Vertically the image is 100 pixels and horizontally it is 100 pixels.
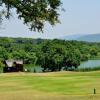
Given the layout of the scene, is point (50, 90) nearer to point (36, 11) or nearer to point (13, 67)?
point (36, 11)

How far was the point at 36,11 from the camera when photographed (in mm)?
20469

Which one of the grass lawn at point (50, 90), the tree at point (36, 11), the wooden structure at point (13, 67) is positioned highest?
the tree at point (36, 11)

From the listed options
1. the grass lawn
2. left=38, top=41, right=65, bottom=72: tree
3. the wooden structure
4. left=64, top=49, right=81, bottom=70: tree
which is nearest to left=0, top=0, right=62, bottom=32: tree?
the grass lawn

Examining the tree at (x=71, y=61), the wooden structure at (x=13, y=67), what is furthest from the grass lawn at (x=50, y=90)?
the tree at (x=71, y=61)

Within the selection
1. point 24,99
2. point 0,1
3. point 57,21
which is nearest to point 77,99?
point 24,99

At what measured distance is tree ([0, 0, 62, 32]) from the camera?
65.1 ft

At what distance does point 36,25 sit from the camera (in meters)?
21.2

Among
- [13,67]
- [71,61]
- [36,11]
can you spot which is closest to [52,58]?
[71,61]

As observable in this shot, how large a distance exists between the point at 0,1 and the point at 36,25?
2.80m

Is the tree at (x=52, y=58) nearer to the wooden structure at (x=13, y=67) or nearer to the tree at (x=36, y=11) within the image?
the wooden structure at (x=13, y=67)

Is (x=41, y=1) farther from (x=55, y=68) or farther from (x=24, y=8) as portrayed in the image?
(x=55, y=68)

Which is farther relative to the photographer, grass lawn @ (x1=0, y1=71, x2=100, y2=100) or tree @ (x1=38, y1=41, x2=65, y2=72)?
tree @ (x1=38, y1=41, x2=65, y2=72)

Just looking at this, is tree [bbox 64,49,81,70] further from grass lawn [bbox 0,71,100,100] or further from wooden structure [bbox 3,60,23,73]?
grass lawn [bbox 0,71,100,100]

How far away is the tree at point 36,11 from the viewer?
19.8 m
